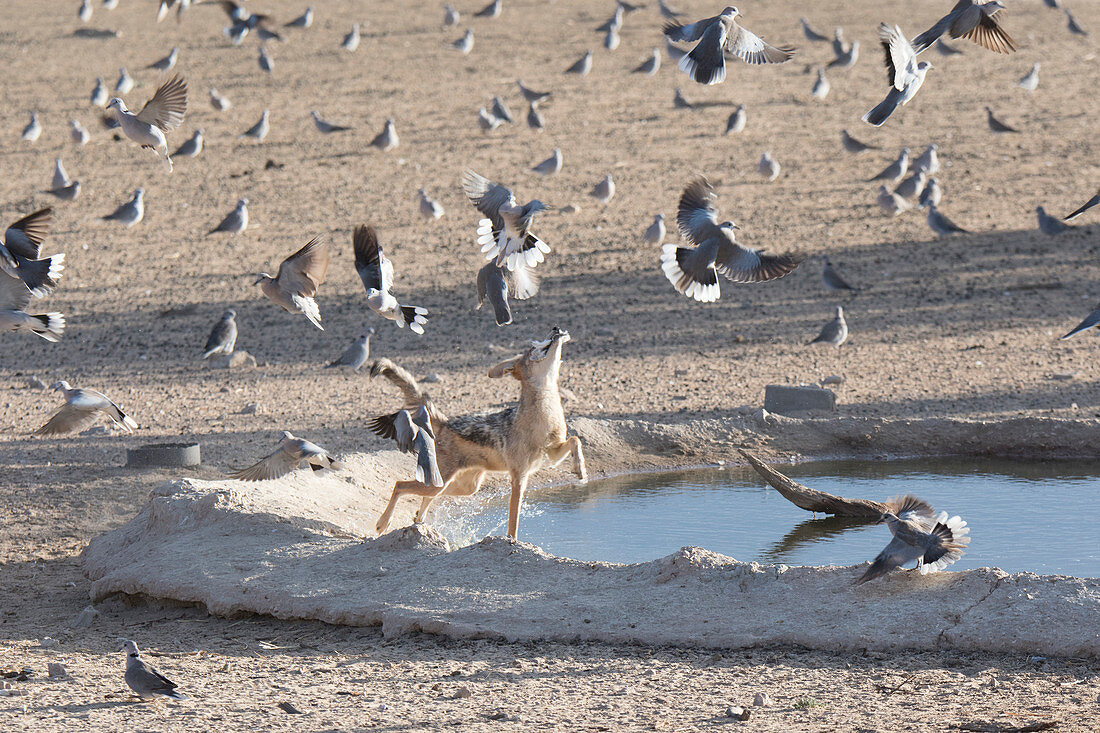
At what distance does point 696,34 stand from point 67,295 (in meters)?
11.4

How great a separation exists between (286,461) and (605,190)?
1103 centimetres

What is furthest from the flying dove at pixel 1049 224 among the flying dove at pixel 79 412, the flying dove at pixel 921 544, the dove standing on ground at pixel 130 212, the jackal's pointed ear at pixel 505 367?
the flying dove at pixel 79 412

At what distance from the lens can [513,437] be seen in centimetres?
902

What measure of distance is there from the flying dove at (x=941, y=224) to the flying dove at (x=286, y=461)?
11124mm

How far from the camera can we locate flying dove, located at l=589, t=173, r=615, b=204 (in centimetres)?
1952

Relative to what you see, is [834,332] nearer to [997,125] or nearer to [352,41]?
[997,125]

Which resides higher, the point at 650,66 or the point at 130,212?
the point at 650,66

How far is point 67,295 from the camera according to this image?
1720 cm

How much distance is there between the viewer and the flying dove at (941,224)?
18.1 m

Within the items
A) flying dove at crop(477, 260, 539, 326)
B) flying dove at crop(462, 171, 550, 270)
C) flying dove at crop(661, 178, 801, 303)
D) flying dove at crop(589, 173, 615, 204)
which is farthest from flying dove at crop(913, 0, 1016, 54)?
flying dove at crop(589, 173, 615, 204)

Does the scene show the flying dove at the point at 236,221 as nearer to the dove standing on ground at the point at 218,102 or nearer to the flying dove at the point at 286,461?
the dove standing on ground at the point at 218,102

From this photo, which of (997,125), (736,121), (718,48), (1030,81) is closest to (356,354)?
(718,48)

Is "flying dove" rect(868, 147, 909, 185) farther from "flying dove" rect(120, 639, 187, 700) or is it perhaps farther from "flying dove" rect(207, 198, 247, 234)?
"flying dove" rect(120, 639, 187, 700)

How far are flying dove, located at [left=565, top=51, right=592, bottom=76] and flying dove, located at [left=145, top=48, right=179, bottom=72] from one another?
7493 mm
